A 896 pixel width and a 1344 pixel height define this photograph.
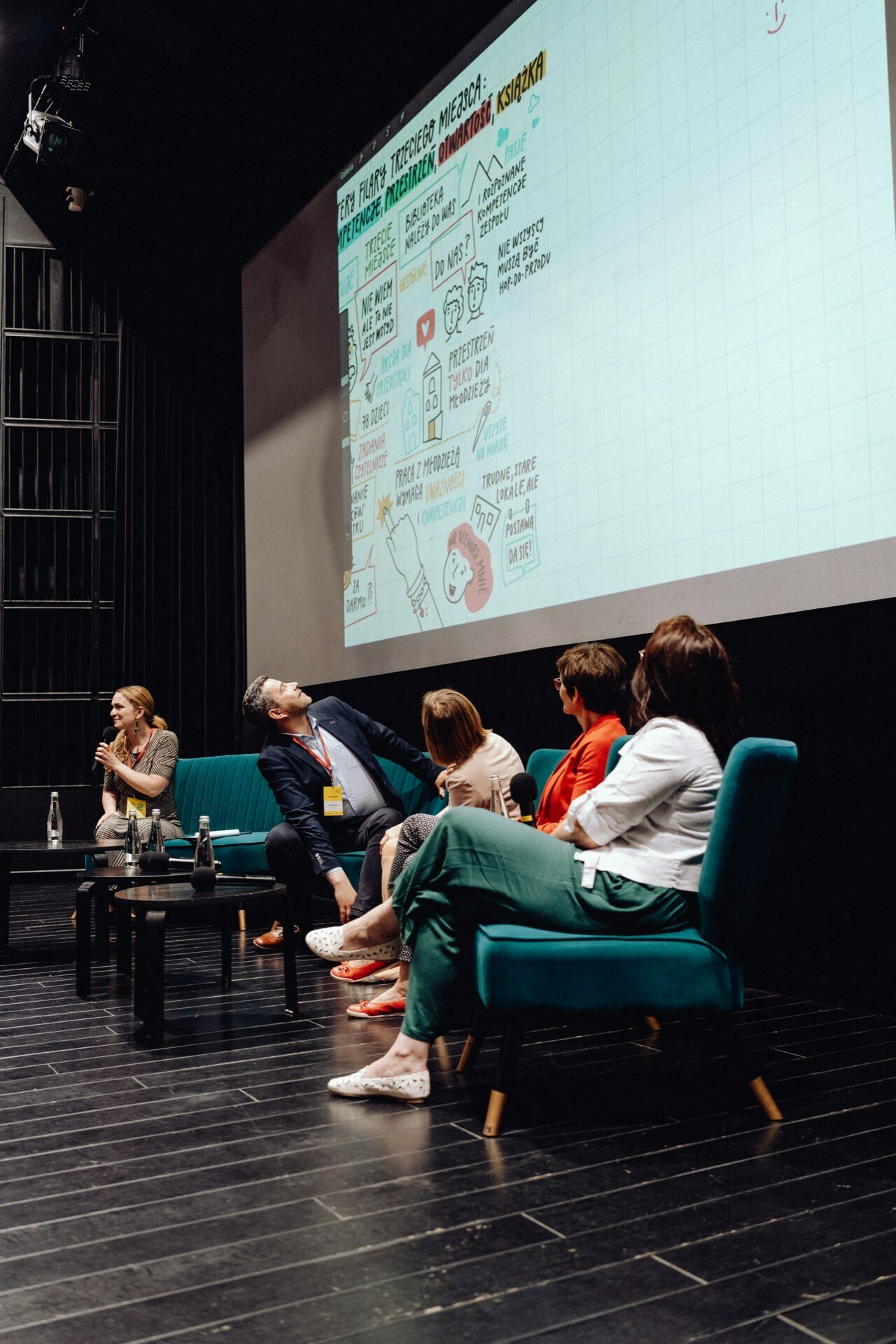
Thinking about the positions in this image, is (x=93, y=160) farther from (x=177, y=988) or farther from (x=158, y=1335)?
(x=158, y=1335)

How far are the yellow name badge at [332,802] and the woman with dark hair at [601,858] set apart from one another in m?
1.78

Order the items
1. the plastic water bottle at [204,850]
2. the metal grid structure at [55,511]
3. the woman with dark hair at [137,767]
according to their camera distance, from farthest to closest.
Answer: the metal grid structure at [55,511], the woman with dark hair at [137,767], the plastic water bottle at [204,850]

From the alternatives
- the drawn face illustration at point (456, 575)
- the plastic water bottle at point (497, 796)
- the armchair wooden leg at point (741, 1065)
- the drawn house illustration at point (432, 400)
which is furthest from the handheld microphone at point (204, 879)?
the drawn house illustration at point (432, 400)

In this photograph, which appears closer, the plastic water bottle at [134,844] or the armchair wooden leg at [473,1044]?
the armchair wooden leg at [473,1044]

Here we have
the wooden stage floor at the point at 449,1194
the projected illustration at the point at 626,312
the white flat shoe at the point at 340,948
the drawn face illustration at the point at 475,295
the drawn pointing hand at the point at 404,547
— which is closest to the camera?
the wooden stage floor at the point at 449,1194

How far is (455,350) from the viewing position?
442 cm

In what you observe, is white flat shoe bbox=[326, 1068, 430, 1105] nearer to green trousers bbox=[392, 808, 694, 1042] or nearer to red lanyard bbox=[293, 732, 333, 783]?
green trousers bbox=[392, 808, 694, 1042]

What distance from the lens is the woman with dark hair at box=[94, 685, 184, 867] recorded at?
487 centimetres

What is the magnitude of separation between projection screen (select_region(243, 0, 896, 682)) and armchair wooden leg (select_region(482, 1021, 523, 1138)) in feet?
4.64

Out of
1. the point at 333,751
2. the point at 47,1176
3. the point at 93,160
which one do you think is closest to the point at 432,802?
the point at 333,751

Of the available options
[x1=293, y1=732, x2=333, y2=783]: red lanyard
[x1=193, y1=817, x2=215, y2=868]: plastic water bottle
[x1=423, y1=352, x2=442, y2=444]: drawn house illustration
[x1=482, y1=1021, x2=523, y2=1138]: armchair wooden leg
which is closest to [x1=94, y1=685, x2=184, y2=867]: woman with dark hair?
[x1=293, y1=732, x2=333, y2=783]: red lanyard

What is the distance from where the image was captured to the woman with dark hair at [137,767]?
4.87m

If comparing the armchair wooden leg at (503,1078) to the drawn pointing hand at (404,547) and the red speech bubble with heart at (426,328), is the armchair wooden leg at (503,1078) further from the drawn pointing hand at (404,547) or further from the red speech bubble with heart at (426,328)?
the red speech bubble with heart at (426,328)

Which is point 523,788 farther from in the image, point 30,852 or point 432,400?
point 432,400
